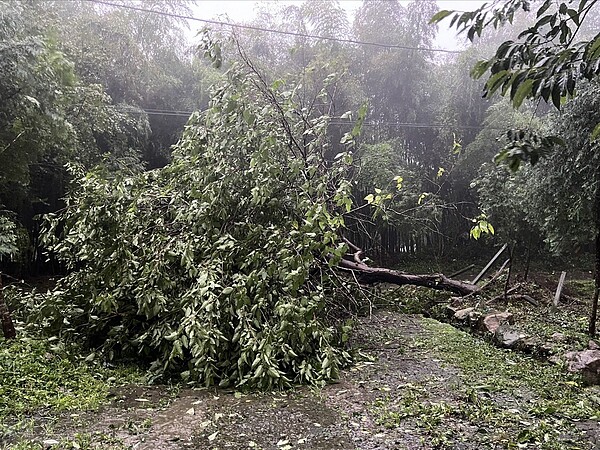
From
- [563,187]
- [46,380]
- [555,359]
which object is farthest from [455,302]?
[46,380]

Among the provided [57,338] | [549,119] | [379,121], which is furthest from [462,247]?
[57,338]

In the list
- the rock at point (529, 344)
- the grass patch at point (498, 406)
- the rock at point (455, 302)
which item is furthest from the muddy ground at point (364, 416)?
the rock at point (455, 302)

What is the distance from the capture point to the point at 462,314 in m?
5.17

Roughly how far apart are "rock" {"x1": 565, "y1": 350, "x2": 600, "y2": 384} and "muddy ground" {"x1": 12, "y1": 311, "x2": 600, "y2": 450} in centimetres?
12

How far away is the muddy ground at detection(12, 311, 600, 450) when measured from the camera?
7.38 ft

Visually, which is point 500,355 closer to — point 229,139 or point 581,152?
point 581,152

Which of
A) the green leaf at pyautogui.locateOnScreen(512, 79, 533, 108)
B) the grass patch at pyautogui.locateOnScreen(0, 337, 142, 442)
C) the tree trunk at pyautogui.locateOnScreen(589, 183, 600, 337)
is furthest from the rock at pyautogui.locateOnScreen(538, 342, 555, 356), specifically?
the green leaf at pyautogui.locateOnScreen(512, 79, 533, 108)

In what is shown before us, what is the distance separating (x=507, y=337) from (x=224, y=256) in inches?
94.1

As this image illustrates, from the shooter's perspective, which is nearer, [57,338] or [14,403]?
Answer: [14,403]

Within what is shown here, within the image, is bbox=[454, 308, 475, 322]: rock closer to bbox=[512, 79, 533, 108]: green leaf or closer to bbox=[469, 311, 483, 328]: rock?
bbox=[469, 311, 483, 328]: rock

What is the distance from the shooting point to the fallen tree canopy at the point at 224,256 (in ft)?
10.4

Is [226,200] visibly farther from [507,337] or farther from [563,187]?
[563,187]

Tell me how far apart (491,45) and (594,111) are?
8399mm

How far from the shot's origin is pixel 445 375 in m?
3.32
